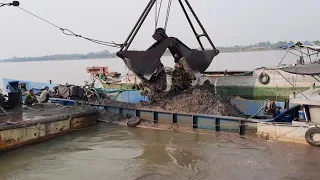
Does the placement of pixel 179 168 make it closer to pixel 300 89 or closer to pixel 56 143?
pixel 56 143

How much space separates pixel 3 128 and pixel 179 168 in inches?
209

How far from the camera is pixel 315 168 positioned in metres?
7.76

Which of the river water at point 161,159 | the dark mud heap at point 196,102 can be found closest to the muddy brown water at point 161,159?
the river water at point 161,159

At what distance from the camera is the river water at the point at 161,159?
782 cm

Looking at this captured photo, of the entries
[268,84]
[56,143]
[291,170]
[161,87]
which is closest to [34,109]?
[56,143]

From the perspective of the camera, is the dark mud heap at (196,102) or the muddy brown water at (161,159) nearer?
the muddy brown water at (161,159)

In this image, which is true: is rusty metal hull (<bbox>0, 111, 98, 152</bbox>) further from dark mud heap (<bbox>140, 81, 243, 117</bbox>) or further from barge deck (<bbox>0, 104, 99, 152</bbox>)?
dark mud heap (<bbox>140, 81, 243, 117</bbox>)

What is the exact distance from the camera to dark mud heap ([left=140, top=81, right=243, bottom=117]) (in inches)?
454

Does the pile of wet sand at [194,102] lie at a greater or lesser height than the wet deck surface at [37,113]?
greater

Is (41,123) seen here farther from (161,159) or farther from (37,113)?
(161,159)

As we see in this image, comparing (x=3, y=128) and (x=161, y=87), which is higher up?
(x=161, y=87)

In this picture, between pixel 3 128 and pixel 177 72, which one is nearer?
pixel 3 128

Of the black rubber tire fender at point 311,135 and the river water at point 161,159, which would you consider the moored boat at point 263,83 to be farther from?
the black rubber tire fender at point 311,135

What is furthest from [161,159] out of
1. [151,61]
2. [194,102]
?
[151,61]
